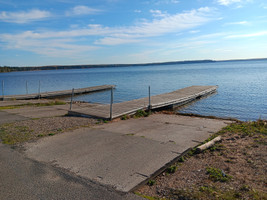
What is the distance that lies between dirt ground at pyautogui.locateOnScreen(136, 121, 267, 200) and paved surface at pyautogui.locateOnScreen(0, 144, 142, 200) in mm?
751

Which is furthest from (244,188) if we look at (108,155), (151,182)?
(108,155)

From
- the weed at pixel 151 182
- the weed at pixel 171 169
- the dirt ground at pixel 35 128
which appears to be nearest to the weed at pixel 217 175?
the weed at pixel 171 169

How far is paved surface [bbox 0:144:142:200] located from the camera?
3979mm

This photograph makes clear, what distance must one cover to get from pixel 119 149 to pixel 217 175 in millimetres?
2680

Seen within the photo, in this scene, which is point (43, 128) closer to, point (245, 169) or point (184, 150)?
point (184, 150)

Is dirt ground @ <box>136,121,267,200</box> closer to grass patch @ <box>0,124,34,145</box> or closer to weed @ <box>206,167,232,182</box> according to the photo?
weed @ <box>206,167,232,182</box>

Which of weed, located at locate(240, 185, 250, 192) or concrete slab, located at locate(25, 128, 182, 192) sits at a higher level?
weed, located at locate(240, 185, 250, 192)

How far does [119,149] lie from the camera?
640 centimetres

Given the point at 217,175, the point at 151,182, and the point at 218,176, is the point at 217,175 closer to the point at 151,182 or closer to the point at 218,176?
the point at 218,176

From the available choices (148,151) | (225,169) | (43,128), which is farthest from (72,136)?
(225,169)

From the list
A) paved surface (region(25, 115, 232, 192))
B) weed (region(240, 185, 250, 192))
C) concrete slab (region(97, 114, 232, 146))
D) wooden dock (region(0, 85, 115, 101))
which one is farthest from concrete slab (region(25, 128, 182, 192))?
wooden dock (region(0, 85, 115, 101))

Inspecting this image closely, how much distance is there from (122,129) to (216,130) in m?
3.49

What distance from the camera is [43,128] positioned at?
29.2 ft

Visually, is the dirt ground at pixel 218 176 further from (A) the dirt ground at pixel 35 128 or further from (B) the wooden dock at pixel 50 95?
(B) the wooden dock at pixel 50 95
